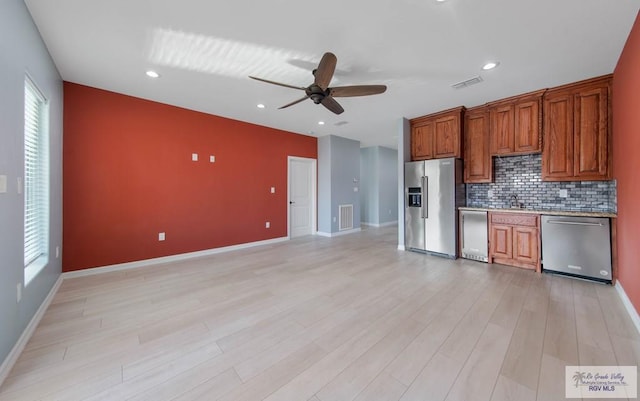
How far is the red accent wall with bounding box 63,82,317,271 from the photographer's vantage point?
333 cm

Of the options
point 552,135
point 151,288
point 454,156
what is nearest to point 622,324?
point 552,135

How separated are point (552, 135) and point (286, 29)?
151 inches

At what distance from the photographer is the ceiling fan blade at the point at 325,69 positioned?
86.5 inches

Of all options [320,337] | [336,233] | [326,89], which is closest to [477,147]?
[326,89]

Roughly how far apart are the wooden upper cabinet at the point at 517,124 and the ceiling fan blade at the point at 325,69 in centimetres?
308

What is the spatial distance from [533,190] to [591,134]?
97 cm

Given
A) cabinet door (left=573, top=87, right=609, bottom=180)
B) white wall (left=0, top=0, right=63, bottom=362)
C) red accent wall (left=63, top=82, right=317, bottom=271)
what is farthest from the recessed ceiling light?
white wall (left=0, top=0, right=63, bottom=362)

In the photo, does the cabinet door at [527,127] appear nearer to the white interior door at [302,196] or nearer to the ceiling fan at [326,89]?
the ceiling fan at [326,89]

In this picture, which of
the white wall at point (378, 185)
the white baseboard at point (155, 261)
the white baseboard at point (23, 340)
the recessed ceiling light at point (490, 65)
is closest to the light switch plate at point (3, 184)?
the white baseboard at point (23, 340)

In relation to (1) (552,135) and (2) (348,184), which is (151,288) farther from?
(1) (552,135)

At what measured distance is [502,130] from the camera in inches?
152

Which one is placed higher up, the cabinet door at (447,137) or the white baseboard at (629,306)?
the cabinet door at (447,137)

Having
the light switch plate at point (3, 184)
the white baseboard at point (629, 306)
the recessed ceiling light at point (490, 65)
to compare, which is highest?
the recessed ceiling light at point (490, 65)

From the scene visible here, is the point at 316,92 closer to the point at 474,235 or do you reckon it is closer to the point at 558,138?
the point at 474,235
